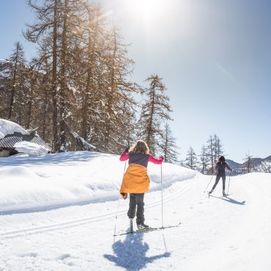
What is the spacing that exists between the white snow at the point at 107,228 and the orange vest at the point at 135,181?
2.90ft

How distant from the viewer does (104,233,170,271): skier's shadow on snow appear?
5.95 m

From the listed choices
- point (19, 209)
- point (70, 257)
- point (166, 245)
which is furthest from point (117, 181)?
point (70, 257)

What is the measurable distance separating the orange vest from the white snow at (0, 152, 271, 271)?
2.90 feet

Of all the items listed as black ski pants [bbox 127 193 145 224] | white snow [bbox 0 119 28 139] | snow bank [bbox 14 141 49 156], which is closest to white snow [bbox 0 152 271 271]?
black ski pants [bbox 127 193 145 224]

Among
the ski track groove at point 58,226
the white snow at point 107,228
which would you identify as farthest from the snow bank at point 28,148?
the ski track groove at point 58,226

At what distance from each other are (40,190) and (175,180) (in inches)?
349

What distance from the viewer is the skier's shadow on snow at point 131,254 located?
19.5ft

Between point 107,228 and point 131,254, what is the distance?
5.89 feet

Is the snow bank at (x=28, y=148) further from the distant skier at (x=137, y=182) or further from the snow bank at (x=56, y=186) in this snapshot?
the distant skier at (x=137, y=182)

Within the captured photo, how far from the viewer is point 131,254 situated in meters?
6.46

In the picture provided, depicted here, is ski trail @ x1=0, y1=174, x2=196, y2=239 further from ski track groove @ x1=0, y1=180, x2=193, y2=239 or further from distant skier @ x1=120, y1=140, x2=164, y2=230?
distant skier @ x1=120, y1=140, x2=164, y2=230

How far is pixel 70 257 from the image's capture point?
6.05m

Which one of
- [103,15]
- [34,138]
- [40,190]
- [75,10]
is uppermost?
[103,15]

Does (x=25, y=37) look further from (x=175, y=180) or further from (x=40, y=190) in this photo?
(x=40, y=190)
